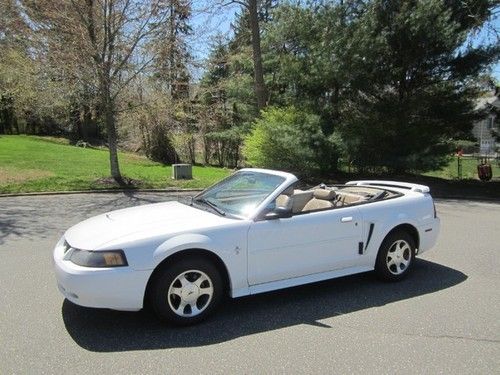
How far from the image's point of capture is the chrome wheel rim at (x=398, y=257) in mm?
5758

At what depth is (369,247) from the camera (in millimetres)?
5535

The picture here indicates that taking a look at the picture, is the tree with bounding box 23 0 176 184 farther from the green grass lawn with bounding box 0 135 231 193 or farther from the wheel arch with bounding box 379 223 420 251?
the wheel arch with bounding box 379 223 420 251

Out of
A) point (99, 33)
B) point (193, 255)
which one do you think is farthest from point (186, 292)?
point (99, 33)

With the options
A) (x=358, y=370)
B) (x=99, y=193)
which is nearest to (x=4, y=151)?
(x=99, y=193)

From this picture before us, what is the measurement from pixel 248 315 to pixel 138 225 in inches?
52.9

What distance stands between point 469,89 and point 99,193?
13.1 metres

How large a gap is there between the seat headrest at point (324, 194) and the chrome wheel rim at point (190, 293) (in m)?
1.96

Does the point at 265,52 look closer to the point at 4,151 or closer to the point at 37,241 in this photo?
the point at 4,151

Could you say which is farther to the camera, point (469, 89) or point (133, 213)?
point (469, 89)

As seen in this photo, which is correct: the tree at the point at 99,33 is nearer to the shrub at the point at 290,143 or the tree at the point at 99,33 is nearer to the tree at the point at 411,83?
the shrub at the point at 290,143

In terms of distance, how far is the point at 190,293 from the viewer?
444 cm

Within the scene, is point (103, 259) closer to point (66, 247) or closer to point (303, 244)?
point (66, 247)

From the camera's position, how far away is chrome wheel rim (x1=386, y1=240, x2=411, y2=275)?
5.76 meters

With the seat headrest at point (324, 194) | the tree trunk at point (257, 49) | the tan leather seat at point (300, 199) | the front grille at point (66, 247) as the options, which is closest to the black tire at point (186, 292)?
the front grille at point (66, 247)
